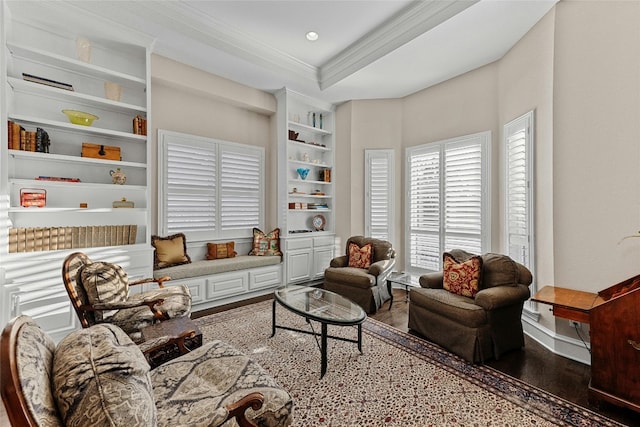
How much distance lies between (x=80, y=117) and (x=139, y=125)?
54cm

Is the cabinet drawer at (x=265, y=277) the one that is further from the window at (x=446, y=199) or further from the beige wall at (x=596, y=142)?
the beige wall at (x=596, y=142)

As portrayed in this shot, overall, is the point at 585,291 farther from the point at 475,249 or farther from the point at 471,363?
the point at 475,249

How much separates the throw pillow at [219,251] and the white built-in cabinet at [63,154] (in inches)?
39.1

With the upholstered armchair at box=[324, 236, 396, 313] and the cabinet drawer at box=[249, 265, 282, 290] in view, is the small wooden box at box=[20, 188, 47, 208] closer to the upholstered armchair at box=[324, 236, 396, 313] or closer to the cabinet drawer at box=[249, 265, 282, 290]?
the cabinet drawer at box=[249, 265, 282, 290]

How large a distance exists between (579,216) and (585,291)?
663 mm

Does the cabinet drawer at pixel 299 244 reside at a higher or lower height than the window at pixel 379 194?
lower

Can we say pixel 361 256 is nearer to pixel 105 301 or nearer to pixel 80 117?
pixel 105 301

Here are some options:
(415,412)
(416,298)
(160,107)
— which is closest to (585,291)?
(416,298)

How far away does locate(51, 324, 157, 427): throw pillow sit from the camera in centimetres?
81

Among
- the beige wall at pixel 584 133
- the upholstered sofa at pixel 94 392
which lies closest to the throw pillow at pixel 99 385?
the upholstered sofa at pixel 94 392

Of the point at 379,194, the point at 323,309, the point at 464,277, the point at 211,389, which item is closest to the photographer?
the point at 211,389

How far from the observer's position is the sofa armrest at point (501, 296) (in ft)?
8.30

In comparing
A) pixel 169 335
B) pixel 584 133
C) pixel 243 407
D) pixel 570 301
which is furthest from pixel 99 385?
pixel 584 133

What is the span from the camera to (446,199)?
4.45 metres
